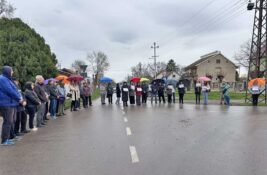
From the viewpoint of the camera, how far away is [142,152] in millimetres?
6641

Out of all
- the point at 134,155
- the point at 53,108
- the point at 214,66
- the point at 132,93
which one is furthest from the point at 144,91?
the point at 214,66

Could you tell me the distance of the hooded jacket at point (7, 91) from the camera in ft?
25.3

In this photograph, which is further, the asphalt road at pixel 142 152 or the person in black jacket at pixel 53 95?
the person in black jacket at pixel 53 95

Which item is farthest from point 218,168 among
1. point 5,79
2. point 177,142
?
point 5,79

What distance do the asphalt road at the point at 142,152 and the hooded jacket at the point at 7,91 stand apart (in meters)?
1.17

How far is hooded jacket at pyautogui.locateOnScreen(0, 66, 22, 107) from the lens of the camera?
7703 millimetres

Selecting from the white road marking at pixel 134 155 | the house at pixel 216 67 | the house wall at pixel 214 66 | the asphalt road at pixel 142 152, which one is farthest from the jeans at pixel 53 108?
the house wall at pixel 214 66

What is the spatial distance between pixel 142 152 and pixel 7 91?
12.6ft

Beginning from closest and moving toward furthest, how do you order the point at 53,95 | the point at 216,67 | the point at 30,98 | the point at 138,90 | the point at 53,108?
the point at 30,98
the point at 53,95
the point at 53,108
the point at 138,90
the point at 216,67

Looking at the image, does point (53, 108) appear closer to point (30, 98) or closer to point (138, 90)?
point (30, 98)

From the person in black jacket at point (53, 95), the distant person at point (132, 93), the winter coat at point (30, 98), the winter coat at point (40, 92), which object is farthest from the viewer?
the distant person at point (132, 93)

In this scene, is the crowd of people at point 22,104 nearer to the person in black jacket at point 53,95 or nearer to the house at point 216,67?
the person in black jacket at point 53,95

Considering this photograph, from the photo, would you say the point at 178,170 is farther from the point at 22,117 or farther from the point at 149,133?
the point at 22,117

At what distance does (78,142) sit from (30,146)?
1213 mm
